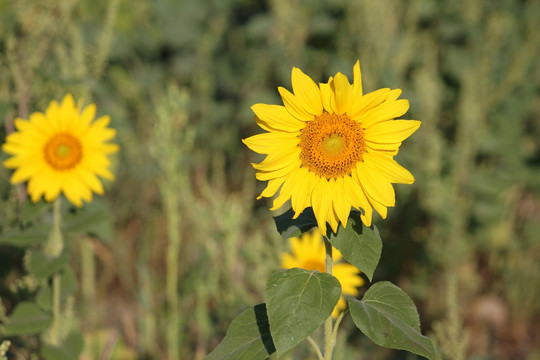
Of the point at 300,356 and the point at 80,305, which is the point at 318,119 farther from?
the point at 80,305

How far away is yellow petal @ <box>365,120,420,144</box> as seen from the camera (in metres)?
1.29

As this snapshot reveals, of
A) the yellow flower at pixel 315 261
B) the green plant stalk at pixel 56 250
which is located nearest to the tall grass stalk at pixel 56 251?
the green plant stalk at pixel 56 250

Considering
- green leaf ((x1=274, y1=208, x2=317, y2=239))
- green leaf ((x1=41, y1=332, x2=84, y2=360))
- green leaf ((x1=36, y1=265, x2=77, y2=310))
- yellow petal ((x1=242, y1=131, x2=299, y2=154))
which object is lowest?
green leaf ((x1=41, y1=332, x2=84, y2=360))

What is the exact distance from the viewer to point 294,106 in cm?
132

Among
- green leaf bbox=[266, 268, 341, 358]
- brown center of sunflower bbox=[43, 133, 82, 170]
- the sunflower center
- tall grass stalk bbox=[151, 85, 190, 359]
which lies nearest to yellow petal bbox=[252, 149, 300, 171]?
green leaf bbox=[266, 268, 341, 358]

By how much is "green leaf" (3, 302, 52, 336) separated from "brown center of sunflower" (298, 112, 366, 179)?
3.24 feet

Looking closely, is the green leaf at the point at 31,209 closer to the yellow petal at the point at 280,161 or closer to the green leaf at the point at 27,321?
the green leaf at the point at 27,321

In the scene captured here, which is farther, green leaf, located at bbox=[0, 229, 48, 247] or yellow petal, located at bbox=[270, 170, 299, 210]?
green leaf, located at bbox=[0, 229, 48, 247]

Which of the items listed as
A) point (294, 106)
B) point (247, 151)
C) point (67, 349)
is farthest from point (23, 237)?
point (247, 151)

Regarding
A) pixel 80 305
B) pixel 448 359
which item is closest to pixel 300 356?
pixel 448 359

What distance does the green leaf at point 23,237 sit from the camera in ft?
5.98

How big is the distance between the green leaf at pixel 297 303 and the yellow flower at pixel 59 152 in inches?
36.2

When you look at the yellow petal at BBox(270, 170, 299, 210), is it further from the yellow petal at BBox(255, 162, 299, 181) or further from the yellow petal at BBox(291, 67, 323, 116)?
the yellow petal at BBox(291, 67, 323, 116)

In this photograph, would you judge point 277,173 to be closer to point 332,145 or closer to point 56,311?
point 332,145
